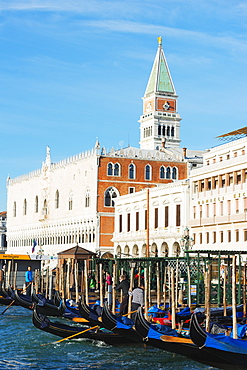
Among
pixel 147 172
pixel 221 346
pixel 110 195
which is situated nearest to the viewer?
pixel 221 346

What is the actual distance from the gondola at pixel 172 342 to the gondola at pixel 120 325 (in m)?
0.94

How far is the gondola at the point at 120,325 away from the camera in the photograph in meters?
16.2


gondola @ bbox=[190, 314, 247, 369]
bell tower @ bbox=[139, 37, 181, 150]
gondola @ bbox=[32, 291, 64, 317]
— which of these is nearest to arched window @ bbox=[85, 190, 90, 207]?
bell tower @ bbox=[139, 37, 181, 150]

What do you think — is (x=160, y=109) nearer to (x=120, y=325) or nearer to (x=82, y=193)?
(x=82, y=193)

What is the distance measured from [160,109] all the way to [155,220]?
39.8 meters

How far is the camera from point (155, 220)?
149 feet

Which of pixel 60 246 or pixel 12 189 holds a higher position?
pixel 12 189

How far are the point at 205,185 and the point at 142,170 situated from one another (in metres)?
15.3

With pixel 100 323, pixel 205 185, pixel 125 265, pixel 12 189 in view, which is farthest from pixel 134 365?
pixel 12 189

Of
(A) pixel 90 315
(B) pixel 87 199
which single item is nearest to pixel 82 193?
(B) pixel 87 199

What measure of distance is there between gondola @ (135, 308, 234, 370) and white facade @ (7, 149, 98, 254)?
38226 mm

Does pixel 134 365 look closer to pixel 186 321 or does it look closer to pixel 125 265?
pixel 186 321

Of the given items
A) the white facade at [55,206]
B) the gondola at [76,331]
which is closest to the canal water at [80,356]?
the gondola at [76,331]

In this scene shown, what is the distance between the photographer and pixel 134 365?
596 inches
